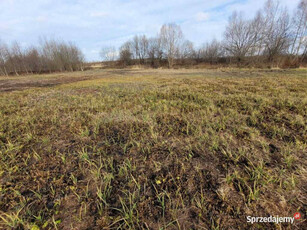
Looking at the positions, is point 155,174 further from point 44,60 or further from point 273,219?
point 44,60

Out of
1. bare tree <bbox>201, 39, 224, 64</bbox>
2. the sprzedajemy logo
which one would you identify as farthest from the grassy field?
bare tree <bbox>201, 39, 224, 64</bbox>

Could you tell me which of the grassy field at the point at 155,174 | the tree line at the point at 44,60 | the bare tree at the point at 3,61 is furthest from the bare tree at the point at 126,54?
the grassy field at the point at 155,174

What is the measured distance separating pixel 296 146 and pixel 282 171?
0.80 metres

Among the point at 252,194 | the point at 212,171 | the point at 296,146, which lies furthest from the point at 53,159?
the point at 296,146

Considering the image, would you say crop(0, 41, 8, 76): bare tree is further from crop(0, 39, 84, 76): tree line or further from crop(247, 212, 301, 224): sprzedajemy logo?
crop(247, 212, 301, 224): sprzedajemy logo

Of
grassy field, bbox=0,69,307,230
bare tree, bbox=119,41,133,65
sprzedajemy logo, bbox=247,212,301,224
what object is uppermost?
bare tree, bbox=119,41,133,65

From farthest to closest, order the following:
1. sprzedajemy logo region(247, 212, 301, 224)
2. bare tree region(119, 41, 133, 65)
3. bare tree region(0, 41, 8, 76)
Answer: bare tree region(119, 41, 133, 65)
bare tree region(0, 41, 8, 76)
sprzedajemy logo region(247, 212, 301, 224)

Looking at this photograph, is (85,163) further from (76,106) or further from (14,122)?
(76,106)

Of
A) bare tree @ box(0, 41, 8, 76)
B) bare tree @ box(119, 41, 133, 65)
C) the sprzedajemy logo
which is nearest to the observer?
the sprzedajemy logo

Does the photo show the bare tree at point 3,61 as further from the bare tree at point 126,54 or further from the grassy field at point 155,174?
the grassy field at point 155,174

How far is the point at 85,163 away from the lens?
1.91 meters

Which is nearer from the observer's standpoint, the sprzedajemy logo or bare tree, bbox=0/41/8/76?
the sprzedajemy logo

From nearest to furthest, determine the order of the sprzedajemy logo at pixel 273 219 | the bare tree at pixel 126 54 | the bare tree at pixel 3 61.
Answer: the sprzedajemy logo at pixel 273 219
the bare tree at pixel 3 61
the bare tree at pixel 126 54

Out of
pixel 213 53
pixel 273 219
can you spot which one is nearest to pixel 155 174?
pixel 273 219
